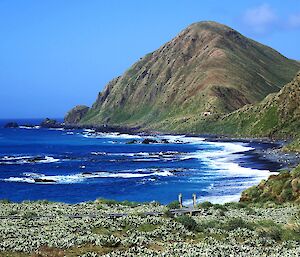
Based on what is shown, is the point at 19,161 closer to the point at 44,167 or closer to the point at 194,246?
the point at 44,167

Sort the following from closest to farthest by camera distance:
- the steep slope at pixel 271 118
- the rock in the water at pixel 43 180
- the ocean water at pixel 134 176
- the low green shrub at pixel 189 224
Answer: the low green shrub at pixel 189 224 → the ocean water at pixel 134 176 → the rock in the water at pixel 43 180 → the steep slope at pixel 271 118

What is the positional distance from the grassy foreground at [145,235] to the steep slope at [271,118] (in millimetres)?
119090

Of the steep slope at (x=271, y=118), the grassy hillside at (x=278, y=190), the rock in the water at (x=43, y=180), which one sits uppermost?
the steep slope at (x=271, y=118)

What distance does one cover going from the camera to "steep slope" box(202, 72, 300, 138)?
152 m

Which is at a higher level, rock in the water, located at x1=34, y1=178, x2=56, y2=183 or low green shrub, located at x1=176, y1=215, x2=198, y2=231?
low green shrub, located at x1=176, y1=215, x2=198, y2=231

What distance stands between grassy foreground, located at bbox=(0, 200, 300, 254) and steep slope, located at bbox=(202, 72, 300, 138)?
119090 mm

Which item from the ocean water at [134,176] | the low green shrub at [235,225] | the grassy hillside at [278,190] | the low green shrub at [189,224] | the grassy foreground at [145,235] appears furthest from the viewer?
the ocean water at [134,176]

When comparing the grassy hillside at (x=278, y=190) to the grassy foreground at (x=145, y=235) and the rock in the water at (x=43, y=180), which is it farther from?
the rock in the water at (x=43, y=180)

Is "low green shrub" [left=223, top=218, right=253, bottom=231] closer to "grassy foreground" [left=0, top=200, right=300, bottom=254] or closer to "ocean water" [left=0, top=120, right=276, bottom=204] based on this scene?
"grassy foreground" [left=0, top=200, right=300, bottom=254]

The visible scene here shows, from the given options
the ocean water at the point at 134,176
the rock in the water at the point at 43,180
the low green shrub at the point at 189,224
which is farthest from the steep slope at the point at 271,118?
the low green shrub at the point at 189,224

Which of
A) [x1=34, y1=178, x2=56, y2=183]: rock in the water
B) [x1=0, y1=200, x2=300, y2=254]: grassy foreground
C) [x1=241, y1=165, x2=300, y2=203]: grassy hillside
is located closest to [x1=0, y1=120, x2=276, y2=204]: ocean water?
[x1=34, y1=178, x2=56, y2=183]: rock in the water

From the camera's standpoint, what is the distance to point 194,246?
21797mm

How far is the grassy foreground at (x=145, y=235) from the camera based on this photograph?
816 inches

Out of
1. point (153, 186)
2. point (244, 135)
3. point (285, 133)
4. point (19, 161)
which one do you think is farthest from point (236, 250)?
point (244, 135)
